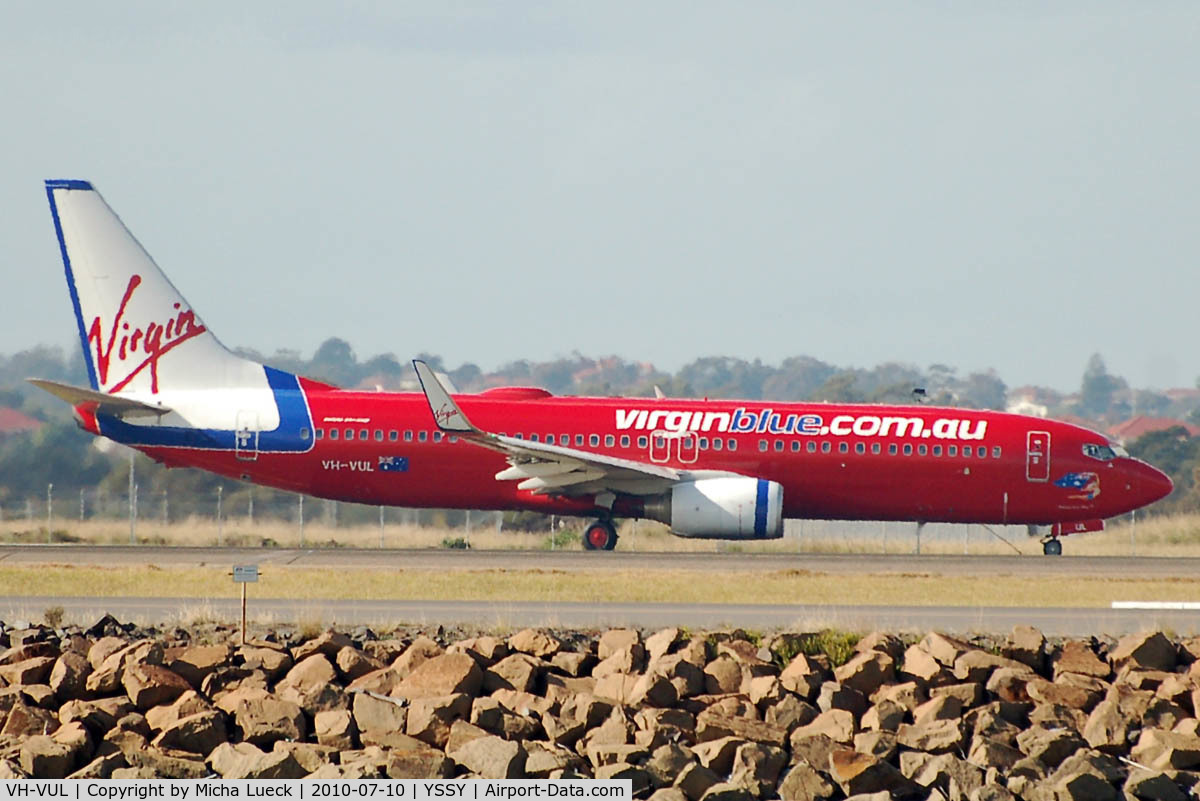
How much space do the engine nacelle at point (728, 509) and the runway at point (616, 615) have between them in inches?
409

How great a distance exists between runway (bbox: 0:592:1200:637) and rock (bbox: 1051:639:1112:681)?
283 centimetres

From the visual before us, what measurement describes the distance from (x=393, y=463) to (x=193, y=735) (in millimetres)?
21135

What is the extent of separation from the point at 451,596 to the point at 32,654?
8787 mm

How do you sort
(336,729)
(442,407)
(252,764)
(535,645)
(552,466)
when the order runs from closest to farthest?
(252,764) → (336,729) → (535,645) → (442,407) → (552,466)

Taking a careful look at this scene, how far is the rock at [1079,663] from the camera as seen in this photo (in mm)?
17906

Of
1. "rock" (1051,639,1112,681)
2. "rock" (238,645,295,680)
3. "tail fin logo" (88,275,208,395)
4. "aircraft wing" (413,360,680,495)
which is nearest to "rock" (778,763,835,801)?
"rock" (1051,639,1112,681)

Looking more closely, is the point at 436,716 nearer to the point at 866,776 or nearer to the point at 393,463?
the point at 866,776

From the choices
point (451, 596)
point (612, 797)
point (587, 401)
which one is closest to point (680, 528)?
point (587, 401)

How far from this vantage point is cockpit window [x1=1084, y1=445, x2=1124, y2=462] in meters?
37.3

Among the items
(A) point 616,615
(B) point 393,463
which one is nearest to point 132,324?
(B) point 393,463

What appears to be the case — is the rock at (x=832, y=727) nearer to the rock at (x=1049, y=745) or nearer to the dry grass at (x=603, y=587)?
the rock at (x=1049, y=745)

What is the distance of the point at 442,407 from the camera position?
33969 millimetres

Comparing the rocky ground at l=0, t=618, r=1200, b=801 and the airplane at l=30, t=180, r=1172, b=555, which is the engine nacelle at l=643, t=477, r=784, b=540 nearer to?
the airplane at l=30, t=180, r=1172, b=555

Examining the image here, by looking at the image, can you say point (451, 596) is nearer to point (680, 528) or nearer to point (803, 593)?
point (803, 593)
